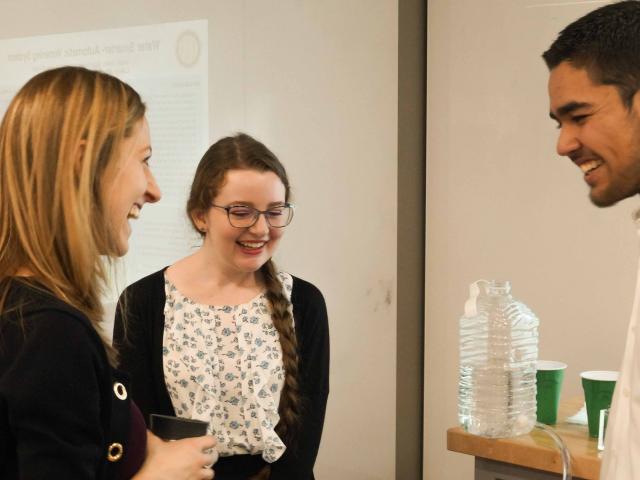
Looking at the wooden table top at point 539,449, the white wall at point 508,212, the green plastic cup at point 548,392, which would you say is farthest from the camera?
the white wall at point 508,212

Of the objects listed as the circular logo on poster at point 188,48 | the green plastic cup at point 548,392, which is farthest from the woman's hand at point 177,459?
the circular logo on poster at point 188,48

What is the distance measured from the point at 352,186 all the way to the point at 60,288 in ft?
6.35

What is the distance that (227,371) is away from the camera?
6.22 ft

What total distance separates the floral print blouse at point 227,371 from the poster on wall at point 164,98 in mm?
1297

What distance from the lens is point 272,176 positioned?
197cm

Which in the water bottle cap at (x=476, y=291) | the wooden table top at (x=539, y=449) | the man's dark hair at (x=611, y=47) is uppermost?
the man's dark hair at (x=611, y=47)

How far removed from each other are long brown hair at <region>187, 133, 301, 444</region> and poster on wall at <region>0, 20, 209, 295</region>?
1.18 m

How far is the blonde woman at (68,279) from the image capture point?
0.97m

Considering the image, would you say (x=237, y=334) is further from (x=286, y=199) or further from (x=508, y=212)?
(x=508, y=212)

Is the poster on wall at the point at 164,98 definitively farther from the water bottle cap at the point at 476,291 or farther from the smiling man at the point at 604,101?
the smiling man at the point at 604,101

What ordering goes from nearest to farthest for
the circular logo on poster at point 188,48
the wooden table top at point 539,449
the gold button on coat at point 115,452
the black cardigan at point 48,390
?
the black cardigan at point 48,390 → the gold button on coat at point 115,452 → the wooden table top at point 539,449 → the circular logo on poster at point 188,48

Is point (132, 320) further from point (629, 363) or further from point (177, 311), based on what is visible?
point (629, 363)

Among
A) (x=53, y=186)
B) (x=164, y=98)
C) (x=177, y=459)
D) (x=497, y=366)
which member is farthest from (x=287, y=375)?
(x=164, y=98)

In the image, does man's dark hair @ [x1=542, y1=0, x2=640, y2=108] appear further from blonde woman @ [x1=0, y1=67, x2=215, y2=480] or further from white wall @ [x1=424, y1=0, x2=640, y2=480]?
white wall @ [x1=424, y1=0, x2=640, y2=480]
